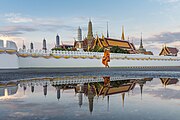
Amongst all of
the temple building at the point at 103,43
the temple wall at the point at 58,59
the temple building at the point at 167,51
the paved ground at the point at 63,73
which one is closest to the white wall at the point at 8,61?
the temple wall at the point at 58,59

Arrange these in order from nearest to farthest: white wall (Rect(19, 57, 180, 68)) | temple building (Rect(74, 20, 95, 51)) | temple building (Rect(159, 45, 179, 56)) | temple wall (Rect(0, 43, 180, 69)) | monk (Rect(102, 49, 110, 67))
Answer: temple wall (Rect(0, 43, 180, 69)) < white wall (Rect(19, 57, 180, 68)) < monk (Rect(102, 49, 110, 67)) < temple building (Rect(74, 20, 95, 51)) < temple building (Rect(159, 45, 179, 56))

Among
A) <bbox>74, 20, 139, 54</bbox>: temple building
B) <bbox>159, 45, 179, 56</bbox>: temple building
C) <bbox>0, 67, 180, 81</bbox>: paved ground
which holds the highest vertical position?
<bbox>74, 20, 139, 54</bbox>: temple building

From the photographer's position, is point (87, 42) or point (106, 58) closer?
point (106, 58)

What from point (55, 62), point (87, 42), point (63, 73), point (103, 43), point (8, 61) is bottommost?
point (63, 73)

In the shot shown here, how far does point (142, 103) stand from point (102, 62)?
1057 inches

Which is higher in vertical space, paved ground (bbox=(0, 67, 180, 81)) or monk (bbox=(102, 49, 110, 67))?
monk (bbox=(102, 49, 110, 67))

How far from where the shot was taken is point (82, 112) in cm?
455

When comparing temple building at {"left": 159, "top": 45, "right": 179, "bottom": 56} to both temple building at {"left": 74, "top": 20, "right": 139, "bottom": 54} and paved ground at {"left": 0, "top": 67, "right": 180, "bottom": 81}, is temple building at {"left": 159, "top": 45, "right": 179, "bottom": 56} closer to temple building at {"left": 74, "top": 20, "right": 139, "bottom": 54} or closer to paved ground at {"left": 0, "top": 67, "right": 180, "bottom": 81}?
temple building at {"left": 74, "top": 20, "right": 139, "bottom": 54}

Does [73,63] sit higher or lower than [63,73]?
higher

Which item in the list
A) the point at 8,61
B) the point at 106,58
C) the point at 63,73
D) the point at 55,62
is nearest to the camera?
the point at 63,73

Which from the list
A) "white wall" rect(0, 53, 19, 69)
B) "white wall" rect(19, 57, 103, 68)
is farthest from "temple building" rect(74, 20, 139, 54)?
"white wall" rect(0, 53, 19, 69)

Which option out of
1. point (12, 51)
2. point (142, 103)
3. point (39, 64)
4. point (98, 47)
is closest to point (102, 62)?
point (39, 64)

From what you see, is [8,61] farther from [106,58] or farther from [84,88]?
[84,88]

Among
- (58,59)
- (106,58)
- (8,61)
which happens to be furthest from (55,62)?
(106,58)
